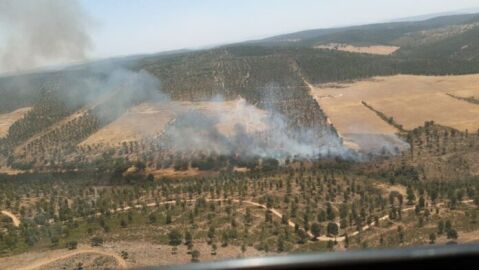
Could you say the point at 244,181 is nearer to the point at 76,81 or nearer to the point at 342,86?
the point at 342,86

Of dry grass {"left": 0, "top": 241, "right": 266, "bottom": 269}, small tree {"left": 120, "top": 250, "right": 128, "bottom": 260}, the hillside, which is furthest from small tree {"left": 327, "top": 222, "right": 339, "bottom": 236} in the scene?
the hillside

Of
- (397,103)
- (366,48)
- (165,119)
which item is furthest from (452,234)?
(366,48)

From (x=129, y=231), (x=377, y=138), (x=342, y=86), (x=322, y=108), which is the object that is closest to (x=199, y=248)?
(x=129, y=231)

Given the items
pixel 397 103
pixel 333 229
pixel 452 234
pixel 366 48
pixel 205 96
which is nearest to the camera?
pixel 452 234

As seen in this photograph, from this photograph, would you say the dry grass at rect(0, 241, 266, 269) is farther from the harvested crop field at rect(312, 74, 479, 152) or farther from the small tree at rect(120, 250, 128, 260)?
the harvested crop field at rect(312, 74, 479, 152)

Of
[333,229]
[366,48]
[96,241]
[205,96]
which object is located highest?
[366,48]

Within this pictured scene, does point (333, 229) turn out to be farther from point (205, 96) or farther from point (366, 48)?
point (366, 48)

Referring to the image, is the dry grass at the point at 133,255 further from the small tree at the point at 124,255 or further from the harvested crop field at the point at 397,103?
the harvested crop field at the point at 397,103
